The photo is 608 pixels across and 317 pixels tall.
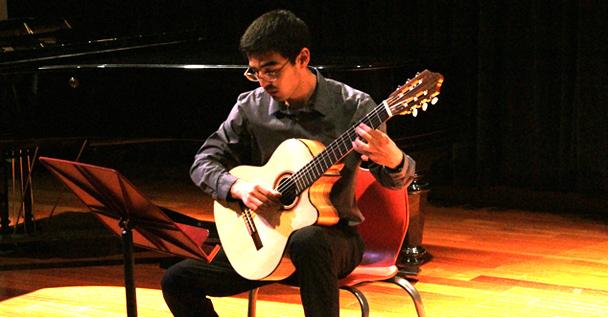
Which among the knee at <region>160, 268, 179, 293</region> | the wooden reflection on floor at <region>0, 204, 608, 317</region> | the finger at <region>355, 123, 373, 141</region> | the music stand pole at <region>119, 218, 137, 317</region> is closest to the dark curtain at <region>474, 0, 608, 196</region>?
the wooden reflection on floor at <region>0, 204, 608, 317</region>

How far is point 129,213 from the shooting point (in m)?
2.97

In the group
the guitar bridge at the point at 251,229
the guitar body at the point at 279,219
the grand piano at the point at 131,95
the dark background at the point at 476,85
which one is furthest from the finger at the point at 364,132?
the dark background at the point at 476,85

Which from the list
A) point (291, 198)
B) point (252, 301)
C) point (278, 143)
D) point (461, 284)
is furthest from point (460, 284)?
point (291, 198)

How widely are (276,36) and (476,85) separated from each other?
3595 millimetres

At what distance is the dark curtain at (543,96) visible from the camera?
6.11 meters

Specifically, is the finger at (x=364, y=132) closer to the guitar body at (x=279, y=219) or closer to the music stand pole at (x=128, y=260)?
the guitar body at (x=279, y=219)

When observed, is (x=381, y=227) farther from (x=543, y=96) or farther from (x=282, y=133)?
(x=543, y=96)

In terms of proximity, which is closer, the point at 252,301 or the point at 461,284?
the point at 252,301

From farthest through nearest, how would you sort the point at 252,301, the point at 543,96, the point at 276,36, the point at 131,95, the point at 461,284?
the point at 543,96
the point at 131,95
the point at 461,284
the point at 252,301
the point at 276,36

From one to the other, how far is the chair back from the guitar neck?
273 mm

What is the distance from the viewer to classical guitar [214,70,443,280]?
3023mm

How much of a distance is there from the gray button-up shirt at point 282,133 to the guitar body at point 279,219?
0.25 ft

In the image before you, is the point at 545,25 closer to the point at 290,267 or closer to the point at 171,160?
the point at 171,160

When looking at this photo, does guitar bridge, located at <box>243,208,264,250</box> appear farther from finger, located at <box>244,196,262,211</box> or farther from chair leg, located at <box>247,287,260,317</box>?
chair leg, located at <box>247,287,260,317</box>
